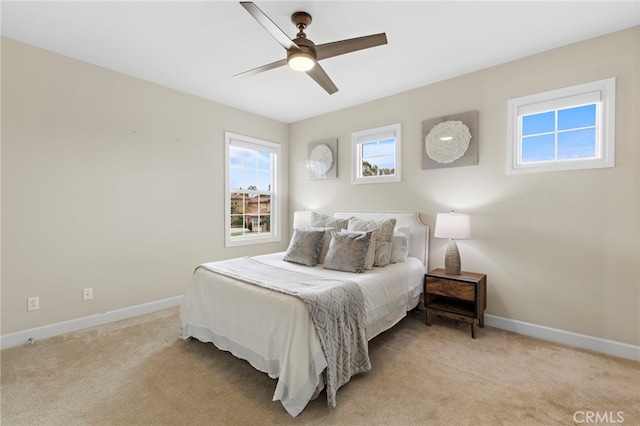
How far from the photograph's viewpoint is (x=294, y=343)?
5.72ft

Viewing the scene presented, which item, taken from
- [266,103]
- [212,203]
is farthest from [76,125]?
[266,103]

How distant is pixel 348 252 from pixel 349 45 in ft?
5.59

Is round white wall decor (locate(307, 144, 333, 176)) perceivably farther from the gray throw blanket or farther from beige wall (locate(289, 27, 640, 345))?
the gray throw blanket

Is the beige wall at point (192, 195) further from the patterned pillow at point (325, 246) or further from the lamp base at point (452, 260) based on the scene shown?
the patterned pillow at point (325, 246)

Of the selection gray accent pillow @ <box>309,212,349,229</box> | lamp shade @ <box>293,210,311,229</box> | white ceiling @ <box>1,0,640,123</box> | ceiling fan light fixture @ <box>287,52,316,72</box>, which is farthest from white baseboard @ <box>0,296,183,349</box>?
ceiling fan light fixture @ <box>287,52,316,72</box>

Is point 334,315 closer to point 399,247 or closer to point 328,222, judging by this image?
point 399,247

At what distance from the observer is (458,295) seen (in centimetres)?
280

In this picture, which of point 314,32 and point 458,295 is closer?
point 314,32

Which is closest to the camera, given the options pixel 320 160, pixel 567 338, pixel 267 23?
pixel 267 23

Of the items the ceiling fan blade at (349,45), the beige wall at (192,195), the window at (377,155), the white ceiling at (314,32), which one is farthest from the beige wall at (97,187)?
the ceiling fan blade at (349,45)

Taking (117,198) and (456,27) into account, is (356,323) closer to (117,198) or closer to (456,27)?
(456,27)

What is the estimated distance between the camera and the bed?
1.75m

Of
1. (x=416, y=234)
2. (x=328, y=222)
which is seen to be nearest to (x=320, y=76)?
(x=328, y=222)

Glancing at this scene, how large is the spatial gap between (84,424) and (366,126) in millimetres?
3929
